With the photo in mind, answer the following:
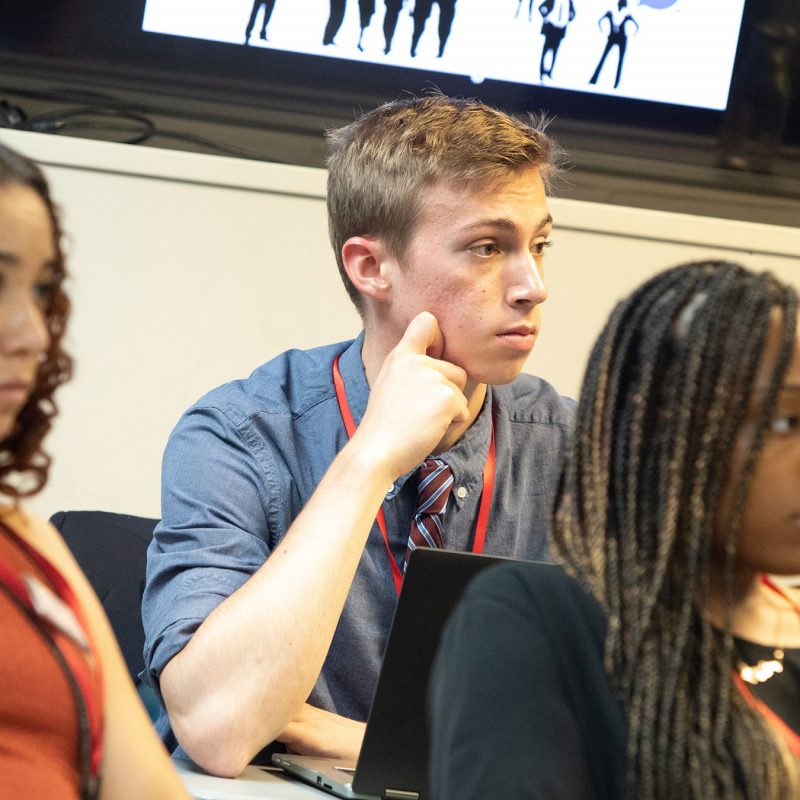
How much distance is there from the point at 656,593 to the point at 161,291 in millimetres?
1750

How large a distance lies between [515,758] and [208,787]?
1.66ft

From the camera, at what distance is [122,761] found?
1.03m

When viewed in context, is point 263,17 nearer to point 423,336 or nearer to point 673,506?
point 423,336

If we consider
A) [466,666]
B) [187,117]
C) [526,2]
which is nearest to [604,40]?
[526,2]

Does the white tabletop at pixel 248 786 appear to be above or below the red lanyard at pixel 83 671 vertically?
below

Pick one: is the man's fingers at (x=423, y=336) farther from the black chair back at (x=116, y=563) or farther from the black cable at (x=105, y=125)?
the black cable at (x=105, y=125)

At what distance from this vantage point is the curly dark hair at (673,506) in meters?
0.87

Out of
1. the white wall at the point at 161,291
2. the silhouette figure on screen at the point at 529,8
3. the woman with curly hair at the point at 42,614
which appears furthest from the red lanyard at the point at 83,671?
the silhouette figure on screen at the point at 529,8

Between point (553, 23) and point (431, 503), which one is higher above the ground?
point (553, 23)

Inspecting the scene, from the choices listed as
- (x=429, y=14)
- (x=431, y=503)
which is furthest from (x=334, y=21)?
(x=431, y=503)

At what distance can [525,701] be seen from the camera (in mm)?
886

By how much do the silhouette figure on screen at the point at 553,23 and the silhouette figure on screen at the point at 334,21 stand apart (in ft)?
1.33

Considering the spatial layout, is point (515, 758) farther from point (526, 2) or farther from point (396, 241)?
point (526, 2)

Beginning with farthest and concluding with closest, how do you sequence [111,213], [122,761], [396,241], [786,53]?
[786,53]
[111,213]
[396,241]
[122,761]
